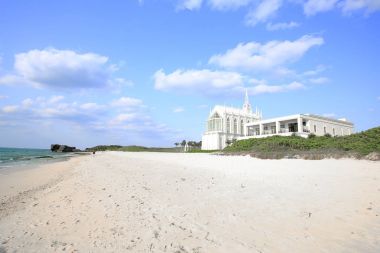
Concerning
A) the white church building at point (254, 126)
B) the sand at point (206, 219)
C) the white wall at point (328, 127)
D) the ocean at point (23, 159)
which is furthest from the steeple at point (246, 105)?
the sand at point (206, 219)

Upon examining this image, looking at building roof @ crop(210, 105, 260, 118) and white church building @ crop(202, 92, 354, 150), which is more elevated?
building roof @ crop(210, 105, 260, 118)

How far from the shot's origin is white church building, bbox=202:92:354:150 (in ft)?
174

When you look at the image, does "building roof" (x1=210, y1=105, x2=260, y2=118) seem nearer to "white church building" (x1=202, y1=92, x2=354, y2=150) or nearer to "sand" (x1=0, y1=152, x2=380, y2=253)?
"white church building" (x1=202, y1=92, x2=354, y2=150)

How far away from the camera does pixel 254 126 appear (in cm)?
6669

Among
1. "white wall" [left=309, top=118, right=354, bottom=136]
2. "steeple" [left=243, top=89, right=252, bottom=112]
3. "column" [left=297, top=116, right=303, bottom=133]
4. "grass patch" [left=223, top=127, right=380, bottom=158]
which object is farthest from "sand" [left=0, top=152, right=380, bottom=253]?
"steeple" [left=243, top=89, right=252, bottom=112]

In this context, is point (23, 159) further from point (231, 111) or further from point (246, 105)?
point (246, 105)

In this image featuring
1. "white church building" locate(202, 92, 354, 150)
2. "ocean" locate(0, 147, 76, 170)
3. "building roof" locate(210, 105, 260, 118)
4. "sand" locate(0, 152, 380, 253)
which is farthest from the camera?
"building roof" locate(210, 105, 260, 118)

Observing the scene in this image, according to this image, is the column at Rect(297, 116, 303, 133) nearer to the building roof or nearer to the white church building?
the white church building

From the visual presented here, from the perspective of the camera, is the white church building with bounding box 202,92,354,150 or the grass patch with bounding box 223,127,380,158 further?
the white church building with bounding box 202,92,354,150

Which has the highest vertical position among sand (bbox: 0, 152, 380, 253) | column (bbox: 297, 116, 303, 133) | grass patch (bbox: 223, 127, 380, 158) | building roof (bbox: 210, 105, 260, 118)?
building roof (bbox: 210, 105, 260, 118)

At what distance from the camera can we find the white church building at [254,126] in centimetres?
5312

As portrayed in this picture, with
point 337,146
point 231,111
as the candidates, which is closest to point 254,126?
point 231,111

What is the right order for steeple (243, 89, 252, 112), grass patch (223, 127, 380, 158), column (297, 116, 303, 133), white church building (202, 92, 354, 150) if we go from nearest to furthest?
grass patch (223, 127, 380, 158) < column (297, 116, 303, 133) < white church building (202, 92, 354, 150) < steeple (243, 89, 252, 112)

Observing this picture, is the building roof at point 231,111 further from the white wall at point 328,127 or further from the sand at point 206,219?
the sand at point 206,219
